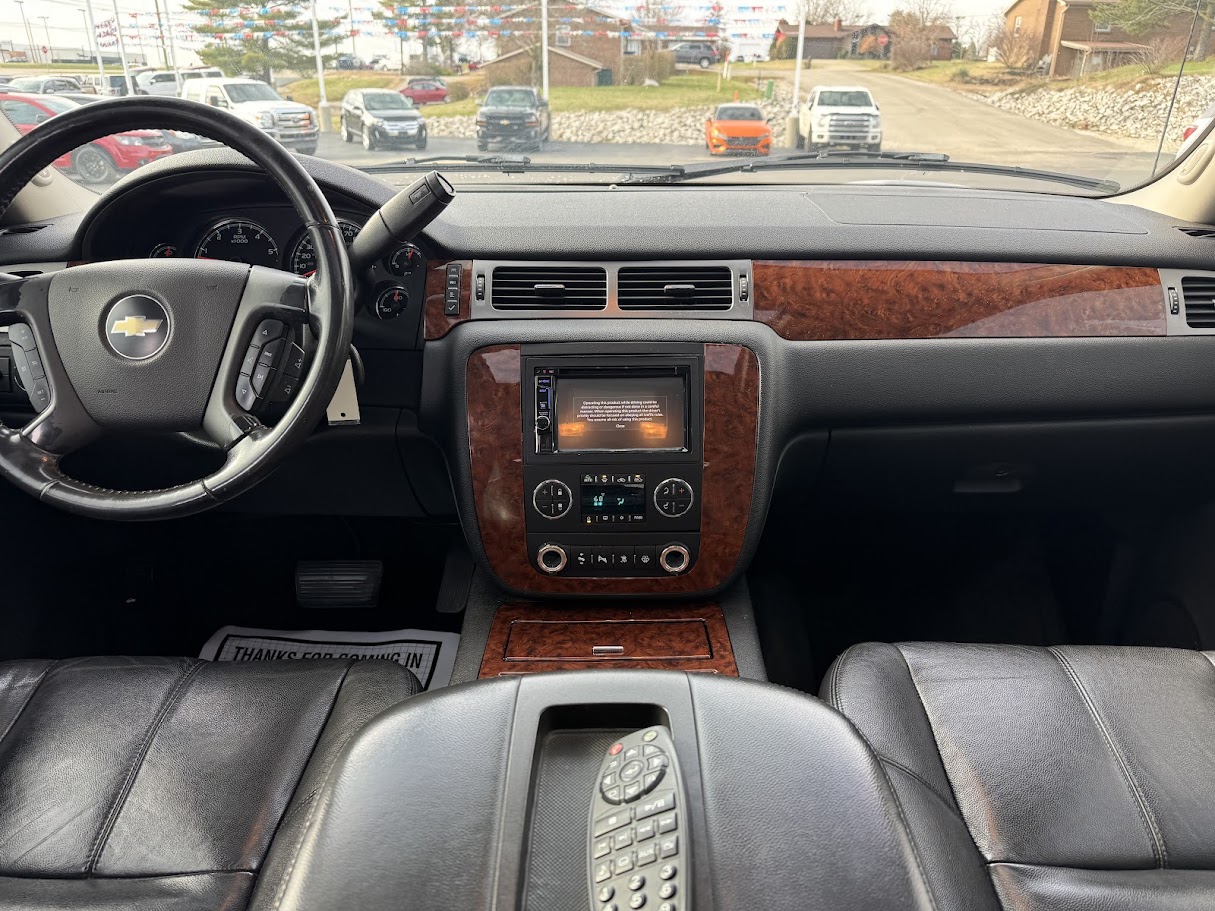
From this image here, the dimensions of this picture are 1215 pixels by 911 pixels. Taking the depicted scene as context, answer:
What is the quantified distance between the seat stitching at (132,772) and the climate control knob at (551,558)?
68 centimetres

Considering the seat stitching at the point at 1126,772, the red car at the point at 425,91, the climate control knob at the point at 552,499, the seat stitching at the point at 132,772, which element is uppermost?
the red car at the point at 425,91

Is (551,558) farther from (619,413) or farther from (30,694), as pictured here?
(30,694)

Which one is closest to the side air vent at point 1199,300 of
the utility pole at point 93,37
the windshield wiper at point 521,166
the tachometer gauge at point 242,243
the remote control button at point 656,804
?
the windshield wiper at point 521,166

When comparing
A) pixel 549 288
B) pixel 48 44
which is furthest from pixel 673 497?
pixel 48 44

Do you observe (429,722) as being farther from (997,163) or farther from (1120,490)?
(1120,490)

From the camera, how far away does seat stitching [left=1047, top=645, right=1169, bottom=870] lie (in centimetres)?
127

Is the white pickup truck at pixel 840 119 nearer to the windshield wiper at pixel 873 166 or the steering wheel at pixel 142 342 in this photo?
the windshield wiper at pixel 873 166

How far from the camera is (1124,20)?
6.84 feet

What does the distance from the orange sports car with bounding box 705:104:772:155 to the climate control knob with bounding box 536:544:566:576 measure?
102 cm

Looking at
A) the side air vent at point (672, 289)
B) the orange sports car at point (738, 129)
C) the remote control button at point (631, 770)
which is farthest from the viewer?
the orange sports car at point (738, 129)

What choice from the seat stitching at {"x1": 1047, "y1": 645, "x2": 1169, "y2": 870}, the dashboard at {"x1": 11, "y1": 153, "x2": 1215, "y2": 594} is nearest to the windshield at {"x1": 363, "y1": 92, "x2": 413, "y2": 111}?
the dashboard at {"x1": 11, "y1": 153, "x2": 1215, "y2": 594}

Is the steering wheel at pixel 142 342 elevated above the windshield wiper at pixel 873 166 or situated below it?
below

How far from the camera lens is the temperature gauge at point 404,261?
6.07 feet

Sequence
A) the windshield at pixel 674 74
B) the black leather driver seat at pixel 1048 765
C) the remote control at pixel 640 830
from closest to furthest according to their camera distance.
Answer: the remote control at pixel 640 830 < the black leather driver seat at pixel 1048 765 < the windshield at pixel 674 74
